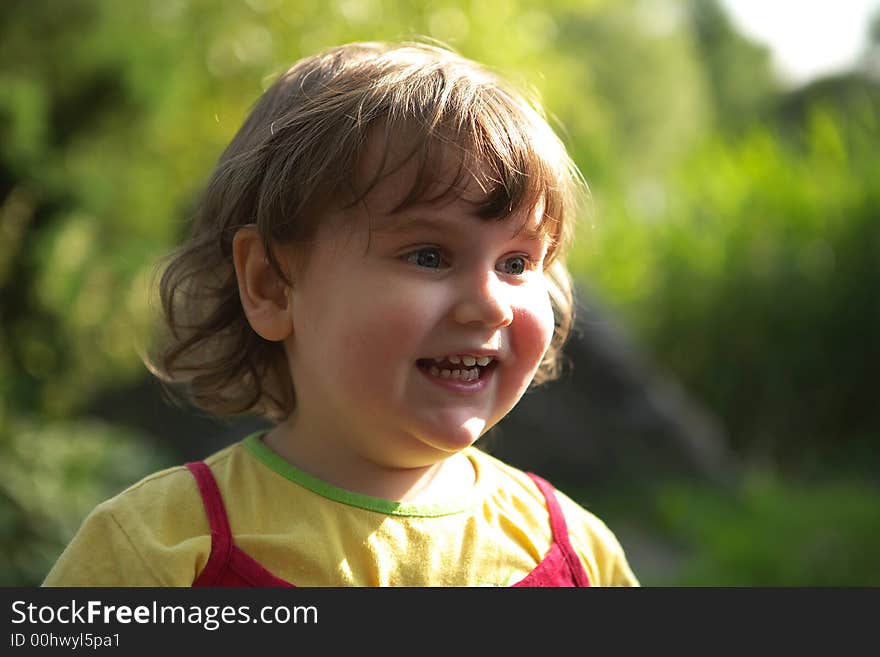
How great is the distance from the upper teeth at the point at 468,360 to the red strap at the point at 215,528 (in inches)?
16.6

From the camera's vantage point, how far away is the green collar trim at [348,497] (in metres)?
1.74

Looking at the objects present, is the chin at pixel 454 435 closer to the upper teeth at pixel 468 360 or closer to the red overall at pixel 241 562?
the upper teeth at pixel 468 360

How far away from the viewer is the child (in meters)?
1.65

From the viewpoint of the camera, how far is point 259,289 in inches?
72.4

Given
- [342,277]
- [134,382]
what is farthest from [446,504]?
[134,382]

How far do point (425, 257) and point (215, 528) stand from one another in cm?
54

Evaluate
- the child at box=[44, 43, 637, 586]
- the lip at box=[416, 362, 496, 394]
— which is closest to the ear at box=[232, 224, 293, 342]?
the child at box=[44, 43, 637, 586]

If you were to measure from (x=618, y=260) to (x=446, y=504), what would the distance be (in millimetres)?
6753

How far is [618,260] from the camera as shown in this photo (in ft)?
27.4

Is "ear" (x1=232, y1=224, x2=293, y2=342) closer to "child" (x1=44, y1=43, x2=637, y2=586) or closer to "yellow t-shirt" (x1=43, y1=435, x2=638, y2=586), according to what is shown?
"child" (x1=44, y1=43, x2=637, y2=586)

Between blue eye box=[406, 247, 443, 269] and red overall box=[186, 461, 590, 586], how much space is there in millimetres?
500

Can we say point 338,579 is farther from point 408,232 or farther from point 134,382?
point 134,382

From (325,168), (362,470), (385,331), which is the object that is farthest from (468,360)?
(325,168)

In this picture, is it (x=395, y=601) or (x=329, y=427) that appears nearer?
(x=395, y=601)
